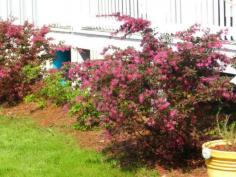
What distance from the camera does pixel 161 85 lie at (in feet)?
23.2

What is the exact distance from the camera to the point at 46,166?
7992 millimetres

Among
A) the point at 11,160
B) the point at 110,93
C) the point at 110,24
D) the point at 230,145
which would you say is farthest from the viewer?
the point at 110,24

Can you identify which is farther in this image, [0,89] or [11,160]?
[0,89]

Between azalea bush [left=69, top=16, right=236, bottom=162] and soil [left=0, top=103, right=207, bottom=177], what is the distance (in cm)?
34

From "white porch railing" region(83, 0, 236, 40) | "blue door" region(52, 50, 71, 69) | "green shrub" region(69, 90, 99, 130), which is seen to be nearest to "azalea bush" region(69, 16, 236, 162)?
"white porch railing" region(83, 0, 236, 40)

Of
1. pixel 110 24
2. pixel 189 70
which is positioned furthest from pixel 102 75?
pixel 110 24

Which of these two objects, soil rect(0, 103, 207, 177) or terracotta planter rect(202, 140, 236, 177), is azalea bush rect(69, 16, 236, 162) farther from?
terracotta planter rect(202, 140, 236, 177)

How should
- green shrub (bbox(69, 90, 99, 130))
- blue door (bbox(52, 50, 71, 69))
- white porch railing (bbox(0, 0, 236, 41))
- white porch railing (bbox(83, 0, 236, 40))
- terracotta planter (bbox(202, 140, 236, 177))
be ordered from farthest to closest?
blue door (bbox(52, 50, 71, 69))
green shrub (bbox(69, 90, 99, 130))
white porch railing (bbox(0, 0, 236, 41))
white porch railing (bbox(83, 0, 236, 40))
terracotta planter (bbox(202, 140, 236, 177))

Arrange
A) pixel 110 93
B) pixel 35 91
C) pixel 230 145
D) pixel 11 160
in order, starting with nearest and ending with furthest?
pixel 230 145 < pixel 110 93 < pixel 11 160 < pixel 35 91

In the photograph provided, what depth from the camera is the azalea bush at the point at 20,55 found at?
12141 mm

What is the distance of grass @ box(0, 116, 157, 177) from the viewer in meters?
7.62

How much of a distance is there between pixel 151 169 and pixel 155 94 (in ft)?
3.36

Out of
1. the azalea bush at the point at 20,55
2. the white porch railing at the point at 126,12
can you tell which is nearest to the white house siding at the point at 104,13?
the white porch railing at the point at 126,12

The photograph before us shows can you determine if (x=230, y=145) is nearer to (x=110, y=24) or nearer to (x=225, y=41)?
(x=225, y=41)
